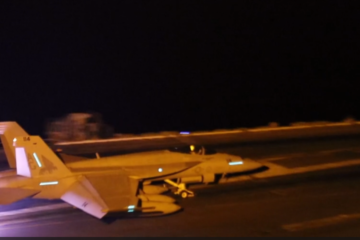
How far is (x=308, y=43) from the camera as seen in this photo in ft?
366

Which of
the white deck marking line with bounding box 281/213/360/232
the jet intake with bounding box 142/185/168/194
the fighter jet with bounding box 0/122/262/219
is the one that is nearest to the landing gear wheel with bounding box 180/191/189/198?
the fighter jet with bounding box 0/122/262/219

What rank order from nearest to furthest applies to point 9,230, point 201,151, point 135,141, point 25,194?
point 9,230
point 25,194
point 201,151
point 135,141

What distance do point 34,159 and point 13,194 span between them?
1269mm

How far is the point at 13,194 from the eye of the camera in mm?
16078

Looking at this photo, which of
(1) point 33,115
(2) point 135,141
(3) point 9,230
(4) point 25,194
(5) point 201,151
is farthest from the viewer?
(1) point 33,115

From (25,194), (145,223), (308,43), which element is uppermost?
(308,43)

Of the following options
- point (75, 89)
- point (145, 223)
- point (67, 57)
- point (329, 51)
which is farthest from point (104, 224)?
point (67, 57)

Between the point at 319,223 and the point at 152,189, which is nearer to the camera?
the point at 319,223

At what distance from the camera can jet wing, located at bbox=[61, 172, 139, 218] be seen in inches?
597

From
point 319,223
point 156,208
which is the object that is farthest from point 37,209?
point 319,223

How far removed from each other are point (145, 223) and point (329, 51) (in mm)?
99905

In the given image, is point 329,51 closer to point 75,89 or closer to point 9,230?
point 75,89

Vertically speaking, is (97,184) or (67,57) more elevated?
(67,57)

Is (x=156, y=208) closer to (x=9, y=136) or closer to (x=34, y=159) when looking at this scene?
(x=34, y=159)
